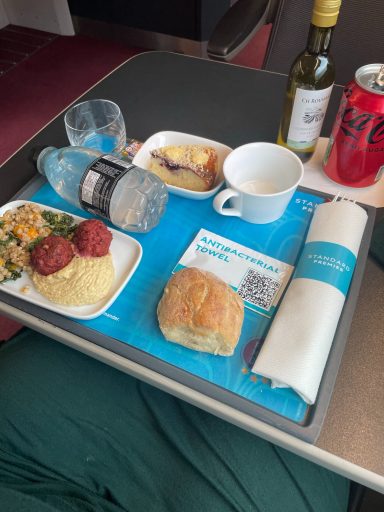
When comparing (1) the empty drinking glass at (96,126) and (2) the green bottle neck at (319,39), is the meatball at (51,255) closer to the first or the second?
(1) the empty drinking glass at (96,126)

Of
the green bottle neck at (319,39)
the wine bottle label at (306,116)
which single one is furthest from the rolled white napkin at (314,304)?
the green bottle neck at (319,39)

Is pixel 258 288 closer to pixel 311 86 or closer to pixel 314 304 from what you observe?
pixel 314 304

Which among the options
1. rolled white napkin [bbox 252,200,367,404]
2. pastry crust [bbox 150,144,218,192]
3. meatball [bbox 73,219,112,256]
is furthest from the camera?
pastry crust [bbox 150,144,218,192]

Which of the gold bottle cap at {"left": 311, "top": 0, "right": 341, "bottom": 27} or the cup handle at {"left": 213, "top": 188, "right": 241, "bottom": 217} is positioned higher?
the gold bottle cap at {"left": 311, "top": 0, "right": 341, "bottom": 27}

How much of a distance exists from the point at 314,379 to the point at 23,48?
103 inches

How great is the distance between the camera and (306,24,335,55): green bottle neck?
1.92 feet

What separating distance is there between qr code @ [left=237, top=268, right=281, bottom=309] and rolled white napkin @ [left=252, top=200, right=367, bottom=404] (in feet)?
0.09

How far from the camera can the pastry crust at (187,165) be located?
0.69 m

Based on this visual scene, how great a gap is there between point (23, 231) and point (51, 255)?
0.27 ft

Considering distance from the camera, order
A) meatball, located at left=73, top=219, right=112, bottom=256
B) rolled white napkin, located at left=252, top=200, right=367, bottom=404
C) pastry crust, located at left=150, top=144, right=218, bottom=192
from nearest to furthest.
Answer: rolled white napkin, located at left=252, top=200, right=367, bottom=404 < meatball, located at left=73, top=219, right=112, bottom=256 < pastry crust, located at left=150, top=144, right=218, bottom=192

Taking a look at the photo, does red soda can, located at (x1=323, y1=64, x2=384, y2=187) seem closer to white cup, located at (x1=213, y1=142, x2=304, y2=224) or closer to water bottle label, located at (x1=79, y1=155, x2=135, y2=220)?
white cup, located at (x1=213, y1=142, x2=304, y2=224)

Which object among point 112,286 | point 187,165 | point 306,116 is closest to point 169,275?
point 112,286

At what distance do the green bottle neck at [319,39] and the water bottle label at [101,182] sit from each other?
34 cm

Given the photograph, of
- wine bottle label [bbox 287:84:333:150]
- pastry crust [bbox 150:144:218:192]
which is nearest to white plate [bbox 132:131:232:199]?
pastry crust [bbox 150:144:218:192]
